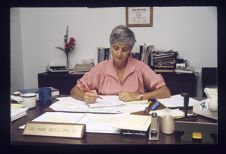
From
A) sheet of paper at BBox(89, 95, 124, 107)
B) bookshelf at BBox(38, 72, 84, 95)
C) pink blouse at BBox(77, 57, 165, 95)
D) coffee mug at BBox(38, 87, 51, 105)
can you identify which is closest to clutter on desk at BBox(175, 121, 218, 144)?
sheet of paper at BBox(89, 95, 124, 107)

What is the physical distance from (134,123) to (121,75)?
97 centimetres

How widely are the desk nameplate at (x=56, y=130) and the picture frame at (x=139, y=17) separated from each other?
2299 millimetres

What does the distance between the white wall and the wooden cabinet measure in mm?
401

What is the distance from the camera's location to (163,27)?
9.91 feet

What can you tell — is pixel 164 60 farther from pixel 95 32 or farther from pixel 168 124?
pixel 168 124

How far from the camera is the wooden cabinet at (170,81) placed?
2.64m

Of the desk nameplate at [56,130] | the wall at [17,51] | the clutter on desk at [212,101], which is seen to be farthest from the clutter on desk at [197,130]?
the wall at [17,51]

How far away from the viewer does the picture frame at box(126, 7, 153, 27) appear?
301cm

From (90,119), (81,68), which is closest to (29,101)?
(90,119)

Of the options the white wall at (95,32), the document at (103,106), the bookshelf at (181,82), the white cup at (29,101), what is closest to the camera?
the document at (103,106)

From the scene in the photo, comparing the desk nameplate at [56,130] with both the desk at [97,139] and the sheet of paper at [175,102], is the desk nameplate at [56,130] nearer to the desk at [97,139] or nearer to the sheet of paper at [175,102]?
the desk at [97,139]
